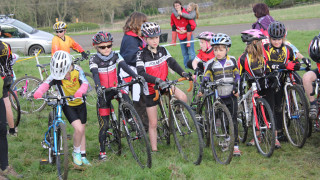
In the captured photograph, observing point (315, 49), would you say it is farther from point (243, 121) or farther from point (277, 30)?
point (243, 121)

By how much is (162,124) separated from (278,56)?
2335mm

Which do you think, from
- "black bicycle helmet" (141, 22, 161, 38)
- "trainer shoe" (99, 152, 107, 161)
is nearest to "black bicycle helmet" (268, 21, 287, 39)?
"black bicycle helmet" (141, 22, 161, 38)

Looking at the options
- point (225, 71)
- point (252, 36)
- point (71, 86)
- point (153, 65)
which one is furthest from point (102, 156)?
point (252, 36)

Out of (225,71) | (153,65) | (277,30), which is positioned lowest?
(225,71)

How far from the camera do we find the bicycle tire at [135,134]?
595cm

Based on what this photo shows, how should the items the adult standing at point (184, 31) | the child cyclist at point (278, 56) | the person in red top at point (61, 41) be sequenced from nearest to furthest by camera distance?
the child cyclist at point (278, 56)
the person in red top at point (61, 41)
the adult standing at point (184, 31)

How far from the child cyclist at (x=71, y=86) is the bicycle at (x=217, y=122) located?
77.9 inches

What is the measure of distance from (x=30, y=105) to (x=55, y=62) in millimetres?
4525

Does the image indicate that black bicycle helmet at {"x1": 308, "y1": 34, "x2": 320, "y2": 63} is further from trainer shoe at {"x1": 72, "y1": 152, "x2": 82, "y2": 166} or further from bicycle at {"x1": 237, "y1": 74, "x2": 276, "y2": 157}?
trainer shoe at {"x1": 72, "y1": 152, "x2": 82, "y2": 166}

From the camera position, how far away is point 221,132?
6.25 metres

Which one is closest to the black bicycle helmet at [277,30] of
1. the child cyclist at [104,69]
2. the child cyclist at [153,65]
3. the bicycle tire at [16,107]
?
the child cyclist at [153,65]

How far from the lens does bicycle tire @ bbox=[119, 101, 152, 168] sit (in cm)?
595

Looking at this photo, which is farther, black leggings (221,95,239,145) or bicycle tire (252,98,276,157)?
black leggings (221,95,239,145)

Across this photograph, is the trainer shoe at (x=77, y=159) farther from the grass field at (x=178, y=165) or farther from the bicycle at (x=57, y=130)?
the bicycle at (x=57, y=130)
